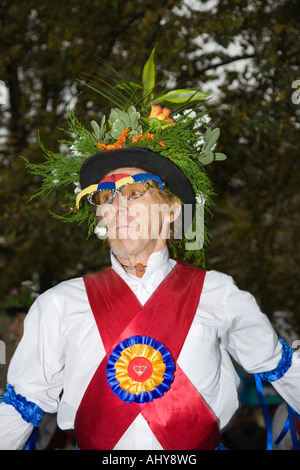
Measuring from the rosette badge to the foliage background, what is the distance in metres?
2.16

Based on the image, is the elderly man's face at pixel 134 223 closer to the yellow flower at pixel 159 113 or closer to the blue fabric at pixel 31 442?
the yellow flower at pixel 159 113

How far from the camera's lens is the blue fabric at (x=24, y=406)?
2.42 meters

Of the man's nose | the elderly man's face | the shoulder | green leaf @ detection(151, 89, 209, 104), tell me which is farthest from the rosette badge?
green leaf @ detection(151, 89, 209, 104)

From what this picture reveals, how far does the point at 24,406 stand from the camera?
2.42m

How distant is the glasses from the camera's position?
2.68 meters

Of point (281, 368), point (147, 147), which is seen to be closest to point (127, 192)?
point (147, 147)

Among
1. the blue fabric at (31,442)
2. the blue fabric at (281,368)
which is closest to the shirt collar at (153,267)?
the blue fabric at (281,368)

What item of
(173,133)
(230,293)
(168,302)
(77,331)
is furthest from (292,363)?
(173,133)

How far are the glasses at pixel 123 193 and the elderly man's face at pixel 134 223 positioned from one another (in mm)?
19

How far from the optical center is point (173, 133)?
2.79 m

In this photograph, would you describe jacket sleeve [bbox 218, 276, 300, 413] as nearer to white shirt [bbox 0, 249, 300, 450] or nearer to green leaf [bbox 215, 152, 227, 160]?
white shirt [bbox 0, 249, 300, 450]

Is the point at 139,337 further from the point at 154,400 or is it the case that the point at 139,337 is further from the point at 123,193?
the point at 123,193

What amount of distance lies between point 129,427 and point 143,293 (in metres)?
0.56

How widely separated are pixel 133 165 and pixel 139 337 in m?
0.77
